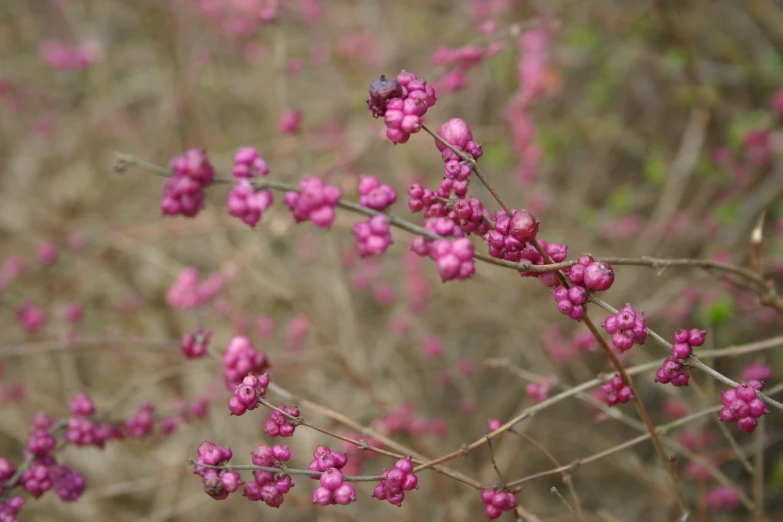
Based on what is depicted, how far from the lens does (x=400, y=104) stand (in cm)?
142

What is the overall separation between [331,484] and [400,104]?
86 centimetres

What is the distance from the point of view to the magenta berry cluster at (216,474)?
154 cm

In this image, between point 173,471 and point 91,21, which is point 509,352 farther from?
point 91,21

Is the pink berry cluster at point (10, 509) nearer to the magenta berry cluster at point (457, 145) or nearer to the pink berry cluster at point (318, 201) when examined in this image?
the pink berry cluster at point (318, 201)

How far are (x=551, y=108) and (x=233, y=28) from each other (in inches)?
100

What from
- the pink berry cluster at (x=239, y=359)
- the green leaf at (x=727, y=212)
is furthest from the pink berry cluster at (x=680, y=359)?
the green leaf at (x=727, y=212)

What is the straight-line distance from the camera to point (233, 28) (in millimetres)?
5227

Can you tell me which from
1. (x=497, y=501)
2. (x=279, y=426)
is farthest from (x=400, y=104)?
(x=497, y=501)

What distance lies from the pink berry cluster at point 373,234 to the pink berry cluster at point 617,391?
2.69ft

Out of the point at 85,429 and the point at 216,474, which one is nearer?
the point at 216,474

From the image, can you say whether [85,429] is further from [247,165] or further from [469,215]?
[469,215]

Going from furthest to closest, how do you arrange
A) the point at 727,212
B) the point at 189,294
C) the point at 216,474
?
1. the point at 727,212
2. the point at 189,294
3. the point at 216,474

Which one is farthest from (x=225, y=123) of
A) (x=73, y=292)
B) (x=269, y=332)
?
(x=269, y=332)

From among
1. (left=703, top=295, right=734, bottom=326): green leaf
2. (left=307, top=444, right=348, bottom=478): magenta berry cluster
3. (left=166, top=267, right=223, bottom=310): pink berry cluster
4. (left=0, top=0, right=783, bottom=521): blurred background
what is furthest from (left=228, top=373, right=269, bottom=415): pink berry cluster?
(left=703, top=295, right=734, bottom=326): green leaf
